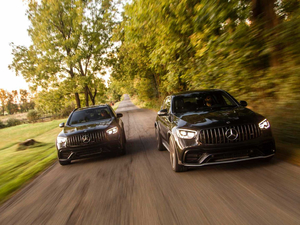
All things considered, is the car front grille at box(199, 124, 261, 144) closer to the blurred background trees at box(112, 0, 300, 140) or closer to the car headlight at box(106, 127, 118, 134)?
the blurred background trees at box(112, 0, 300, 140)

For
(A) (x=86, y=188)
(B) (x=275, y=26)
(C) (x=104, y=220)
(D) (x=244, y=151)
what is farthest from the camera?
(B) (x=275, y=26)

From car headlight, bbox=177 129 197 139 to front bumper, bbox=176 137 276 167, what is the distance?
0.69 ft

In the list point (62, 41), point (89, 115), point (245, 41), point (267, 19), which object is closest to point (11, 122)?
point (62, 41)

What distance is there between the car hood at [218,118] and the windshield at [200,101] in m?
0.52

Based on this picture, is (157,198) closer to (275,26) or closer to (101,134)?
(101,134)

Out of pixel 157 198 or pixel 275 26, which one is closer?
pixel 157 198

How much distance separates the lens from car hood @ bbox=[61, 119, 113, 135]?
638cm

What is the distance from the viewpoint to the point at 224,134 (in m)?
4.00

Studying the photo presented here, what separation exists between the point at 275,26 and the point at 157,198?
5.36 metres

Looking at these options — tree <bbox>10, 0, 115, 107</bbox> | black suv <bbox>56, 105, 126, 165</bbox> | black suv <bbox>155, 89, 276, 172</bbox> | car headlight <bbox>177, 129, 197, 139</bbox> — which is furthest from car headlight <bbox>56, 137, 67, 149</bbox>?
tree <bbox>10, 0, 115, 107</bbox>

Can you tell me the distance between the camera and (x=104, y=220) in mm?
3037

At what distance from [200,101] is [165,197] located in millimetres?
2776

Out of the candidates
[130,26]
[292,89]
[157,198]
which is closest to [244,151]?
[157,198]

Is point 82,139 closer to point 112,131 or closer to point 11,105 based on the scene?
point 112,131
